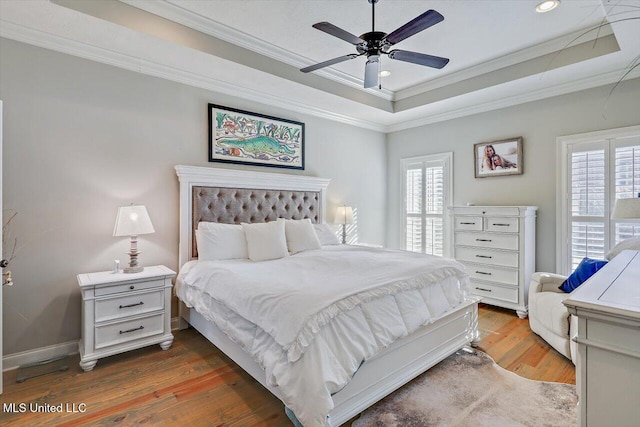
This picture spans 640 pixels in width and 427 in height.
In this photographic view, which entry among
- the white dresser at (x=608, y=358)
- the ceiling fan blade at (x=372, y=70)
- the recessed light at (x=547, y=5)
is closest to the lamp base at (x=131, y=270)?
the ceiling fan blade at (x=372, y=70)

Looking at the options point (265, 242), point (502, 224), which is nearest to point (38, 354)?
point (265, 242)

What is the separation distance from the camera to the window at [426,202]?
4.87 m

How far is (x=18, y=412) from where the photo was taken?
6.58ft

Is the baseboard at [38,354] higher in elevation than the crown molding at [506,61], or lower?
lower

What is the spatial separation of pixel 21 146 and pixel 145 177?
3.00ft

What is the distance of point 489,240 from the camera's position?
3990 millimetres

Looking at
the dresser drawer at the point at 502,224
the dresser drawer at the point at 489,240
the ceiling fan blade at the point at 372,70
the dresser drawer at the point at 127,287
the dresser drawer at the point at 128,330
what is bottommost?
the dresser drawer at the point at 128,330

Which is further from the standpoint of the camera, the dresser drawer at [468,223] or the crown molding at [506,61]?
the dresser drawer at [468,223]

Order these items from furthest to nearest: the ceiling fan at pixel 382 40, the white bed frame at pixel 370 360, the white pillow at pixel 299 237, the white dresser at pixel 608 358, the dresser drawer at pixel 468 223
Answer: the dresser drawer at pixel 468 223 → the white pillow at pixel 299 237 → the ceiling fan at pixel 382 40 → the white bed frame at pixel 370 360 → the white dresser at pixel 608 358

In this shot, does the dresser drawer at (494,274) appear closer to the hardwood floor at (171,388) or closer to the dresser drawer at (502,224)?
the dresser drawer at (502,224)

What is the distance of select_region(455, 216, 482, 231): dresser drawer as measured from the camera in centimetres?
409

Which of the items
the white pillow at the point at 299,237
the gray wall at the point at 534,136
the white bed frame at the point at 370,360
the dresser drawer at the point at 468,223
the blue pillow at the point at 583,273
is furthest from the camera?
the dresser drawer at the point at 468,223

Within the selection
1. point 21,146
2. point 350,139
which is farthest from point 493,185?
point 21,146

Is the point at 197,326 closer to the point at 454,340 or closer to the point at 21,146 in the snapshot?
the point at 21,146
